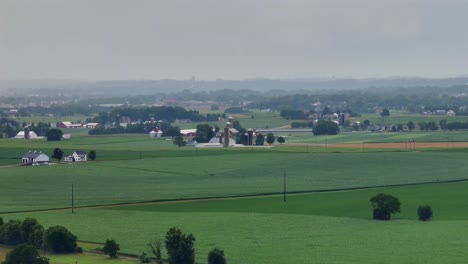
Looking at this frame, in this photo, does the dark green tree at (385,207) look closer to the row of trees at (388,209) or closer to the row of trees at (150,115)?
the row of trees at (388,209)

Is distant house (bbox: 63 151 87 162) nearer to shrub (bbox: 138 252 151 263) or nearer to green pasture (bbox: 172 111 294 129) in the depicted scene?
shrub (bbox: 138 252 151 263)

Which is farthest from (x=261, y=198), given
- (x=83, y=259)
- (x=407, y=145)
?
(x=407, y=145)

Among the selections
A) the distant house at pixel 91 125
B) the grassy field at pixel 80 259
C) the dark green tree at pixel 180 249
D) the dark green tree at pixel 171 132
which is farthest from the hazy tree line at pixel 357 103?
the dark green tree at pixel 180 249

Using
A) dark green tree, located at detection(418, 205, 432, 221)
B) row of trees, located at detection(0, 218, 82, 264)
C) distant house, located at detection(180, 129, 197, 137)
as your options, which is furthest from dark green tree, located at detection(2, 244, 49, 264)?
distant house, located at detection(180, 129, 197, 137)

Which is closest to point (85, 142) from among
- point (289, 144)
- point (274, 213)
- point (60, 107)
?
point (289, 144)

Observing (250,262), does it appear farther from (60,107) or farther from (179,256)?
(60,107)

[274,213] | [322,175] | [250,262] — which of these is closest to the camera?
[250,262]
